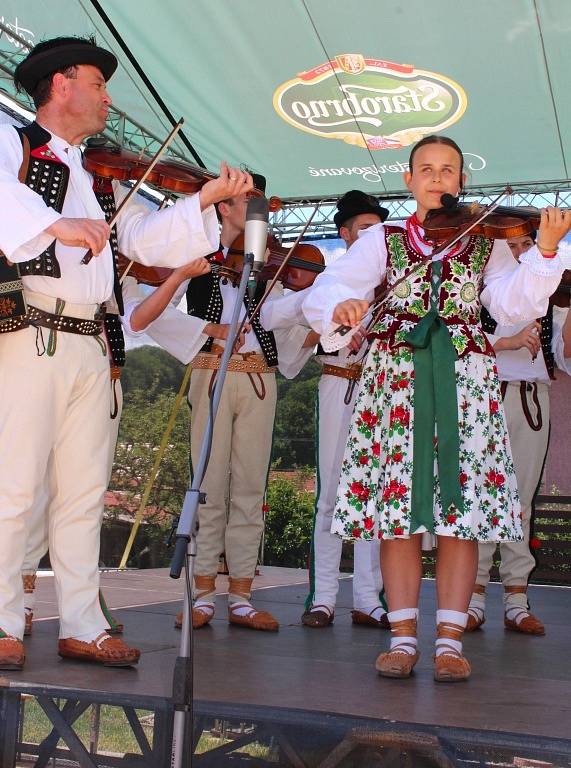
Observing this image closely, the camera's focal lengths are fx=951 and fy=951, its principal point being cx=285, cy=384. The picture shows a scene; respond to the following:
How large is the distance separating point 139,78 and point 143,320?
2.88 metres

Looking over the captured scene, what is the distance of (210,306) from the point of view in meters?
3.67

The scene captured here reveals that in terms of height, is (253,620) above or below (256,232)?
below

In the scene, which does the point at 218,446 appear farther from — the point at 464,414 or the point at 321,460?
the point at 464,414

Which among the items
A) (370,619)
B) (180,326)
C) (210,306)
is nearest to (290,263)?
(210,306)

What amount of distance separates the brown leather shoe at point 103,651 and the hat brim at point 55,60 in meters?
1.60

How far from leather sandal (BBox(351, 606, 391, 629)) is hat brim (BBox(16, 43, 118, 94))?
2.27 metres

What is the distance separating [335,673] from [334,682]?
15 cm

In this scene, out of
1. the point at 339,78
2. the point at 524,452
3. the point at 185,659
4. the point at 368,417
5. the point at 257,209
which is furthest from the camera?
the point at 339,78

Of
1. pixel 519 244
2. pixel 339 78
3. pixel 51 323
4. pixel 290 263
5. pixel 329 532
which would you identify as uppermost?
pixel 339 78

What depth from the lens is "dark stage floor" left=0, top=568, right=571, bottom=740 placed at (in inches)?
80.4

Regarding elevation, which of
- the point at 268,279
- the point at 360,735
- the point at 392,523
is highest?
the point at 268,279

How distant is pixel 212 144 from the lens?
21.1 feet

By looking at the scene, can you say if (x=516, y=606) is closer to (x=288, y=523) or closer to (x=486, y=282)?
(x=486, y=282)

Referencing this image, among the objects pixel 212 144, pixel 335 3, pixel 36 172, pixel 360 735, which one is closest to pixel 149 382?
pixel 212 144
